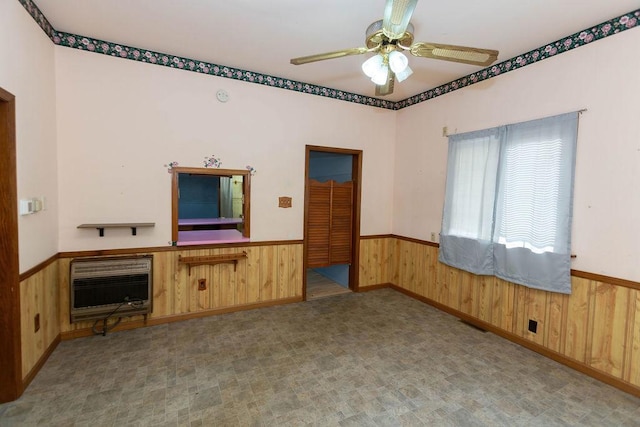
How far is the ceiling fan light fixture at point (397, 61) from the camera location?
1960 millimetres

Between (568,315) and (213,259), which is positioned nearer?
(568,315)

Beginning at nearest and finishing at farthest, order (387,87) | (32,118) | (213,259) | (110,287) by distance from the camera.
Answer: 1. (32,118)
2. (387,87)
3. (110,287)
4. (213,259)

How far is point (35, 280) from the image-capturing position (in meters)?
2.42

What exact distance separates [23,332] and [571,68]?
4905 millimetres

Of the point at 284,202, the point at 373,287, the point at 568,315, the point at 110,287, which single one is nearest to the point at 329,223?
the point at 284,202

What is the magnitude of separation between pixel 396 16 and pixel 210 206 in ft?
18.9

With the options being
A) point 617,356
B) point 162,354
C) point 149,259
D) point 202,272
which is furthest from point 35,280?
point 617,356

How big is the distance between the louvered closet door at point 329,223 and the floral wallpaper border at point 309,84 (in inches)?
Result: 50.7

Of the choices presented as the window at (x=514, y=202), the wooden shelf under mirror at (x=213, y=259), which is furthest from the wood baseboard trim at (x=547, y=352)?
the wooden shelf under mirror at (x=213, y=259)

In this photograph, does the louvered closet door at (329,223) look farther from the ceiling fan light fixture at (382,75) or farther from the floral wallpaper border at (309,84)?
the ceiling fan light fixture at (382,75)

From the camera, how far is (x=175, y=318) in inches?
133

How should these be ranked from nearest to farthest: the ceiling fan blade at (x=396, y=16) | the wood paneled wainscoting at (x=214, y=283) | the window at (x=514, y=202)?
the ceiling fan blade at (x=396, y=16) < the window at (x=514, y=202) < the wood paneled wainscoting at (x=214, y=283)

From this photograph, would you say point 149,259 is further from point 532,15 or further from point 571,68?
point 571,68

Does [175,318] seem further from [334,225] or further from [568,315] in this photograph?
[568,315]
